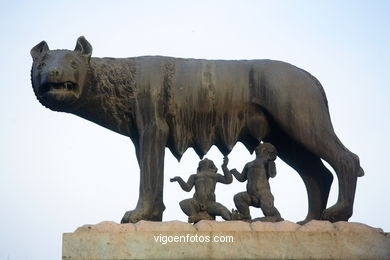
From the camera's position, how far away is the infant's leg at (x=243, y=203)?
8.85m

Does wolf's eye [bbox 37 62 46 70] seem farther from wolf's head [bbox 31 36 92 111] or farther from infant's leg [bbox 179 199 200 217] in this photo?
infant's leg [bbox 179 199 200 217]

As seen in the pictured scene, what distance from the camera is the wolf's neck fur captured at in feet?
29.8

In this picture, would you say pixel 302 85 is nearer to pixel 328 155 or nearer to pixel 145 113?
pixel 328 155

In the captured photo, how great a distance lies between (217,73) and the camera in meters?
9.30

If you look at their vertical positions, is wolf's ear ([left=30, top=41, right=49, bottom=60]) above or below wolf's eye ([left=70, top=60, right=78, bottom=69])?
above

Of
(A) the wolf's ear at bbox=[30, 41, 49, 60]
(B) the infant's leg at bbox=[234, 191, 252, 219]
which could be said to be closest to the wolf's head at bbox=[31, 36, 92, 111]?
(A) the wolf's ear at bbox=[30, 41, 49, 60]

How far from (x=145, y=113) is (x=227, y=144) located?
3.73 ft

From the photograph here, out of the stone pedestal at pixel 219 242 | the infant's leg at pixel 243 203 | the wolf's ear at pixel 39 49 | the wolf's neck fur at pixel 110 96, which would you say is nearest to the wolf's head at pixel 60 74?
the wolf's ear at pixel 39 49

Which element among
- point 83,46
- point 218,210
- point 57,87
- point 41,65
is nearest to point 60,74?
point 57,87

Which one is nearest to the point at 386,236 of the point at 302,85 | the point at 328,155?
the point at 328,155

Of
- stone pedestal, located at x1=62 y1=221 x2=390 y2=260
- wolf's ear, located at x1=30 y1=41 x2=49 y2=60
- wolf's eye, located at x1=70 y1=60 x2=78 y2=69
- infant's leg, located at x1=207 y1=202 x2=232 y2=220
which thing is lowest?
stone pedestal, located at x1=62 y1=221 x2=390 y2=260

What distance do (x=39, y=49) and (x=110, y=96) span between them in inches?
42.2

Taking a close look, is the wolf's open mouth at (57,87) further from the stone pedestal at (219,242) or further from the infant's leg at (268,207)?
the infant's leg at (268,207)

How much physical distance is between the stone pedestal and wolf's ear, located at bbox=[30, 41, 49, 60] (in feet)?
7.88
